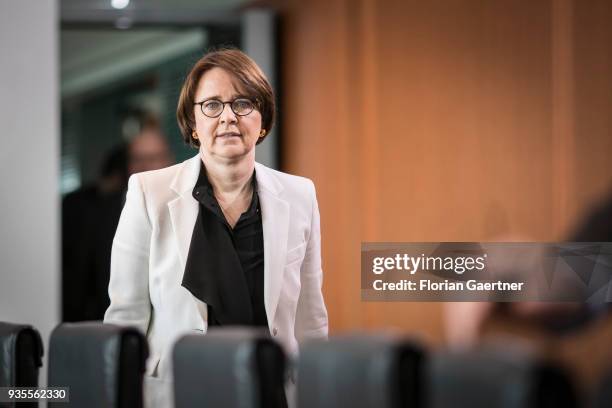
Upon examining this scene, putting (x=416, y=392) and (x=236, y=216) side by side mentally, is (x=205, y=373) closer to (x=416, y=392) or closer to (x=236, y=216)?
(x=416, y=392)

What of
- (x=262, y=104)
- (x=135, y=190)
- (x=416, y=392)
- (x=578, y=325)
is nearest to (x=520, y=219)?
(x=578, y=325)

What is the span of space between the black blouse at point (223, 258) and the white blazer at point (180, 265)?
0.03m

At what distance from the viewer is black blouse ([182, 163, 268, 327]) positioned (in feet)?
15.0

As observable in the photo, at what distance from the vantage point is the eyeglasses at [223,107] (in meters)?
4.59

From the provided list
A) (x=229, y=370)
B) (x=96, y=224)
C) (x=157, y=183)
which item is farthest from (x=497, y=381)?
(x=96, y=224)

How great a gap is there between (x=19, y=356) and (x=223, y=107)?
160cm

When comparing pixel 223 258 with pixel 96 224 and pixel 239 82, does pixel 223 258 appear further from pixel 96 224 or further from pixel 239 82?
pixel 96 224

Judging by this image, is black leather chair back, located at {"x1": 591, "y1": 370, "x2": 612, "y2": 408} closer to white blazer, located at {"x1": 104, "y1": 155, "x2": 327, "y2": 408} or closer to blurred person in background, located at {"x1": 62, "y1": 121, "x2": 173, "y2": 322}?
white blazer, located at {"x1": 104, "y1": 155, "x2": 327, "y2": 408}

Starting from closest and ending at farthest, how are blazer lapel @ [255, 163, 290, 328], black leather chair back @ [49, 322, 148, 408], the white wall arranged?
black leather chair back @ [49, 322, 148, 408] → blazer lapel @ [255, 163, 290, 328] → the white wall

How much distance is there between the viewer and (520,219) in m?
5.00

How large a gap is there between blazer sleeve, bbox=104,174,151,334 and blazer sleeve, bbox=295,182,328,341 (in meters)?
0.65

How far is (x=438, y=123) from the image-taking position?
527 cm

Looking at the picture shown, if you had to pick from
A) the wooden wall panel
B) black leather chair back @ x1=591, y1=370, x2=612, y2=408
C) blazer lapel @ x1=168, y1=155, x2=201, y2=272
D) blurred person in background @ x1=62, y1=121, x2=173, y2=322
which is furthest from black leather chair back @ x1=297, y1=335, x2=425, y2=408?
blurred person in background @ x1=62, y1=121, x2=173, y2=322

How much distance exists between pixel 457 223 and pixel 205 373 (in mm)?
2807
